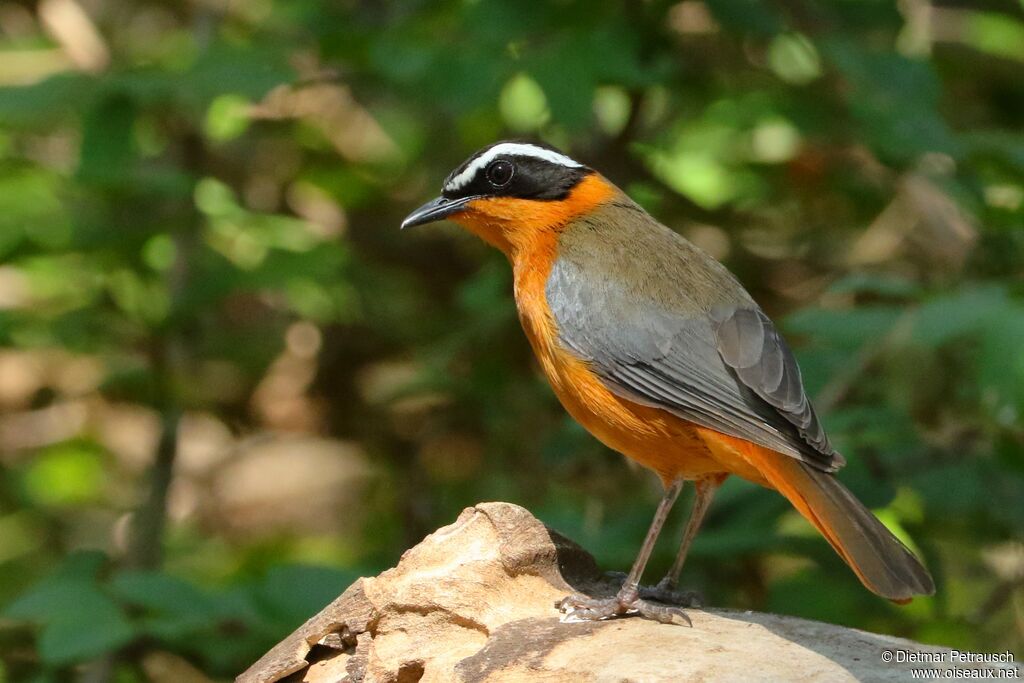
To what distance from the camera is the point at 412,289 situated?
9.28m

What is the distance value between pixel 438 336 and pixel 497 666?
501 centimetres

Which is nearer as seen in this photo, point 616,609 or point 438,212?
point 616,609

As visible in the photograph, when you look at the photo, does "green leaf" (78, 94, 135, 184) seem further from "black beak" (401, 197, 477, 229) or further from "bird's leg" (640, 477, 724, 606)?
"bird's leg" (640, 477, 724, 606)

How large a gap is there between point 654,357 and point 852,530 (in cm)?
92

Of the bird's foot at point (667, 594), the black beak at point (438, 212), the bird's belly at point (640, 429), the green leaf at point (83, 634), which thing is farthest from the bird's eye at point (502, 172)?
the green leaf at point (83, 634)

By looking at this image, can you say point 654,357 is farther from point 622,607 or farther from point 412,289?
point 412,289

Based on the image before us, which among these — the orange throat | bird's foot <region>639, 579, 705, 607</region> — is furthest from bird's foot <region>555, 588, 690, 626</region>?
the orange throat

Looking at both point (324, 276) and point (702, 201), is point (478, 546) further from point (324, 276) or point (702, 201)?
point (702, 201)

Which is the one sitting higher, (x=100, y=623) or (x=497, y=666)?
(x=497, y=666)

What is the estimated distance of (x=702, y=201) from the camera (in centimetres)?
775

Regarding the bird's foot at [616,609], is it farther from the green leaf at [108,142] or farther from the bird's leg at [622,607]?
the green leaf at [108,142]

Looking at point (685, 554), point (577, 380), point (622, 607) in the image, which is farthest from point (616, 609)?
point (577, 380)

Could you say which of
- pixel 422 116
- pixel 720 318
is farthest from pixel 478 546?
pixel 422 116

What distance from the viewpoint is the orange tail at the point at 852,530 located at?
380cm
